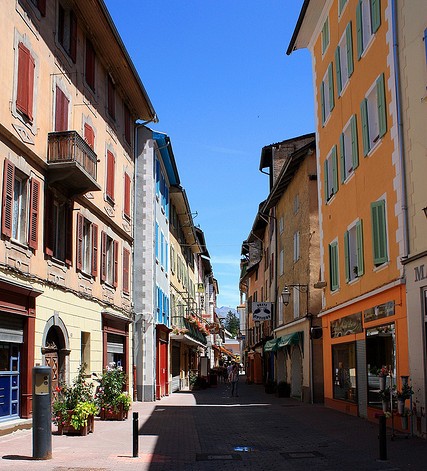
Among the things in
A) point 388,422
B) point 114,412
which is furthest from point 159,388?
point 388,422

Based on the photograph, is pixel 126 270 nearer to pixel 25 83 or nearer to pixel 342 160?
pixel 342 160

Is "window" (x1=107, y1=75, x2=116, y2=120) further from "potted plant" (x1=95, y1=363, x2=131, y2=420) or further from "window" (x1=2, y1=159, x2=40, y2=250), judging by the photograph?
"potted plant" (x1=95, y1=363, x2=131, y2=420)

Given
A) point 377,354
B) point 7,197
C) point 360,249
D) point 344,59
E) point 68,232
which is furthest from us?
point 344,59

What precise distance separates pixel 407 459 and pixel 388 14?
9907mm

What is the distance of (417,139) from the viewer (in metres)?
14.1

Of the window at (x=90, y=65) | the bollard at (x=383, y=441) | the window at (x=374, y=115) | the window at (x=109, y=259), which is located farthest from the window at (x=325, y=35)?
the bollard at (x=383, y=441)

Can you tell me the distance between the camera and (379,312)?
16516mm

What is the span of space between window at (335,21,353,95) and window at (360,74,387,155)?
79.6 inches

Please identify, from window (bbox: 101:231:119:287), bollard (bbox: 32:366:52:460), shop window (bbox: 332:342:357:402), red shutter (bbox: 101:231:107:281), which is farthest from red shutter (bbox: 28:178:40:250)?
shop window (bbox: 332:342:357:402)

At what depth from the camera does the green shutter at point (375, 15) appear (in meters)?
16.4

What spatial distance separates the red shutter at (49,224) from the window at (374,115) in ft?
26.9

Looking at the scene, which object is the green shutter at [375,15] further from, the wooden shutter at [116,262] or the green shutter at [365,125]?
the wooden shutter at [116,262]

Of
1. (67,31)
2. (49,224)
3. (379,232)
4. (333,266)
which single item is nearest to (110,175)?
(67,31)

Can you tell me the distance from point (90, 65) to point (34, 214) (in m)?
7.13
